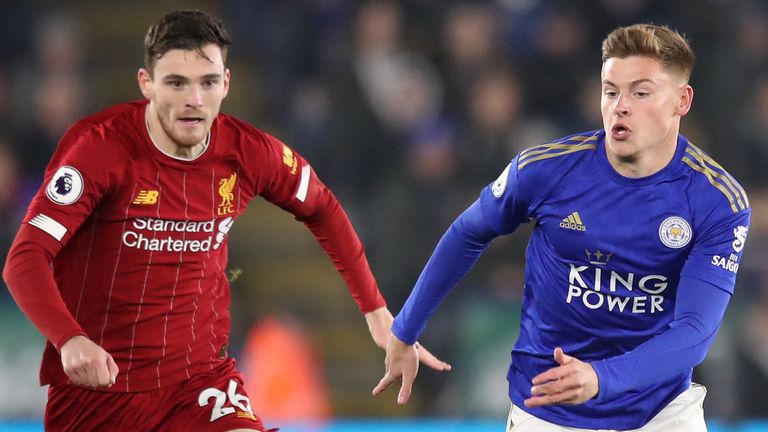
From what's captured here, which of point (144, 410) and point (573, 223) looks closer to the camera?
point (573, 223)

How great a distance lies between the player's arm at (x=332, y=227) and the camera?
14.0 ft

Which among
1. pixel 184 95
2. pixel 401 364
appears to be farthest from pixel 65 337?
pixel 401 364

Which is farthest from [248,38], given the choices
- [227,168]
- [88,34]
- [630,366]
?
[630,366]

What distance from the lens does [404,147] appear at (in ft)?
25.6

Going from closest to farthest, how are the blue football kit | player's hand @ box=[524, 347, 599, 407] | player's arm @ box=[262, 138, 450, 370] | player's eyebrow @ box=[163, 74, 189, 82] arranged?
player's hand @ box=[524, 347, 599, 407]
the blue football kit
player's eyebrow @ box=[163, 74, 189, 82]
player's arm @ box=[262, 138, 450, 370]

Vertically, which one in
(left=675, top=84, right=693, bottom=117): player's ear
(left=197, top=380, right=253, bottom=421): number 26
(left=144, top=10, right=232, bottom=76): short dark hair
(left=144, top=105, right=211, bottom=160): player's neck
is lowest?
(left=197, top=380, right=253, bottom=421): number 26

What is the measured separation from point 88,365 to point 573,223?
4.93ft

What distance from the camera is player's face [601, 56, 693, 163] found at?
3660 millimetres

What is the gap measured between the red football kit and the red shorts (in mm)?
40

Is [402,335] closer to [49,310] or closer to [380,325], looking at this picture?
[380,325]

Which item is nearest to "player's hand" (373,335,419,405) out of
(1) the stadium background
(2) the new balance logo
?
(2) the new balance logo

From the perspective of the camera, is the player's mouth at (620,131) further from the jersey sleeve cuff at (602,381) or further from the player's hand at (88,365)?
the player's hand at (88,365)

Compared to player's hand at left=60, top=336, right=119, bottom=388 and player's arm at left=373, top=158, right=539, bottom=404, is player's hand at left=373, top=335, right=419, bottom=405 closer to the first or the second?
player's arm at left=373, top=158, right=539, bottom=404

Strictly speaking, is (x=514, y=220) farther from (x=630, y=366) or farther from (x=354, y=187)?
(x=354, y=187)
